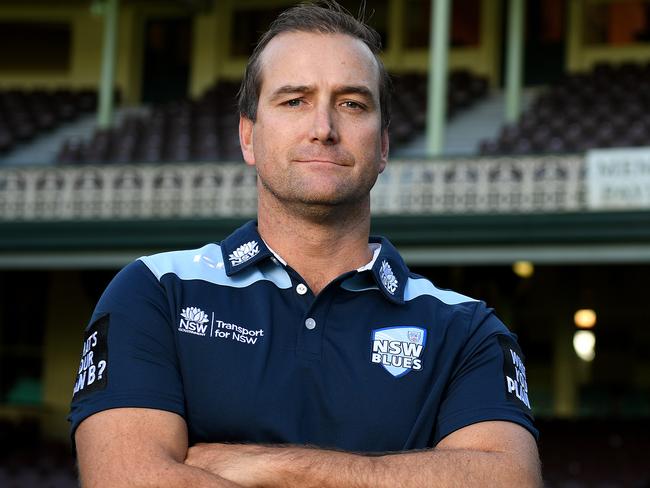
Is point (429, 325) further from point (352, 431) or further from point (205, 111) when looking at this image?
point (205, 111)

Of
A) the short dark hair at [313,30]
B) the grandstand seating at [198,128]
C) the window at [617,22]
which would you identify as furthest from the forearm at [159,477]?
the window at [617,22]

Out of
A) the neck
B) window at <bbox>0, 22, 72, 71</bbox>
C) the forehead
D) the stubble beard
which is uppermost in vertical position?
window at <bbox>0, 22, 72, 71</bbox>

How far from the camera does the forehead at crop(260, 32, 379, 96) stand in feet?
11.4

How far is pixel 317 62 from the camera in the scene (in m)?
3.48

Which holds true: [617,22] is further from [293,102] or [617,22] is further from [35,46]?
[293,102]

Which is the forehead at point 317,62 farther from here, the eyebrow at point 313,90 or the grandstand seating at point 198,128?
the grandstand seating at point 198,128

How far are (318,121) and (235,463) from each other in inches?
34.4

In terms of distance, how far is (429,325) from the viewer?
3.48m

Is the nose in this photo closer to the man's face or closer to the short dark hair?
the man's face

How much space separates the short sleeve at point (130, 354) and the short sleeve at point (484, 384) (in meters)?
0.68

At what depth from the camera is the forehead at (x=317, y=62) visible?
3.47 m

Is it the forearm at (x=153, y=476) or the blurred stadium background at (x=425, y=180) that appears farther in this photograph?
the blurred stadium background at (x=425, y=180)

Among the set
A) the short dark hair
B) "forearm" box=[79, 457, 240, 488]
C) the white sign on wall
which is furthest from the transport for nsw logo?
the white sign on wall

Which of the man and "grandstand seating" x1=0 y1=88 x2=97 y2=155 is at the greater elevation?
"grandstand seating" x1=0 y1=88 x2=97 y2=155
